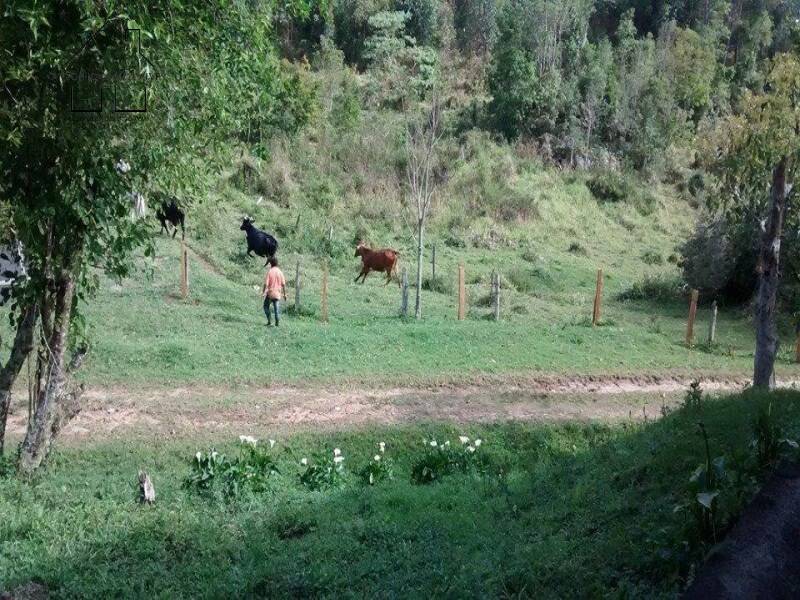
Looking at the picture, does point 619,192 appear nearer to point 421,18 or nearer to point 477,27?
point 421,18

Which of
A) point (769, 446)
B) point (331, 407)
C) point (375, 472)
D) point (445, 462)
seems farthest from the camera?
point (331, 407)

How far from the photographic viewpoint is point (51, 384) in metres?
8.75

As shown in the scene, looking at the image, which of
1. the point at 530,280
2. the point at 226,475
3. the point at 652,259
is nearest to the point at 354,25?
the point at 652,259

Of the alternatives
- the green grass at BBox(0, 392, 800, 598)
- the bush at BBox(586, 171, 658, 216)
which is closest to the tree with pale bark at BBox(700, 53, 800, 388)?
the green grass at BBox(0, 392, 800, 598)

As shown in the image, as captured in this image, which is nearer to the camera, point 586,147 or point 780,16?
point 586,147

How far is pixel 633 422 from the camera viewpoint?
12.8 meters

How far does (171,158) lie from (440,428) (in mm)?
6092

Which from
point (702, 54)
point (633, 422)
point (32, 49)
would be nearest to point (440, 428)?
point (633, 422)

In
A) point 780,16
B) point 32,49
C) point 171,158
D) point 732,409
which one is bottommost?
point 732,409

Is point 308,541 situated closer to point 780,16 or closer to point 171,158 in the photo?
point 171,158

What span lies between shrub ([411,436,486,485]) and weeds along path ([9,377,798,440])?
1.79 m

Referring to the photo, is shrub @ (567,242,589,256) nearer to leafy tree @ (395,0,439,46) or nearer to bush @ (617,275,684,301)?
bush @ (617,275,684,301)

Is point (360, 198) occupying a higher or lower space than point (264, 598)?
higher

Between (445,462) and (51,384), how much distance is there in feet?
15.9
